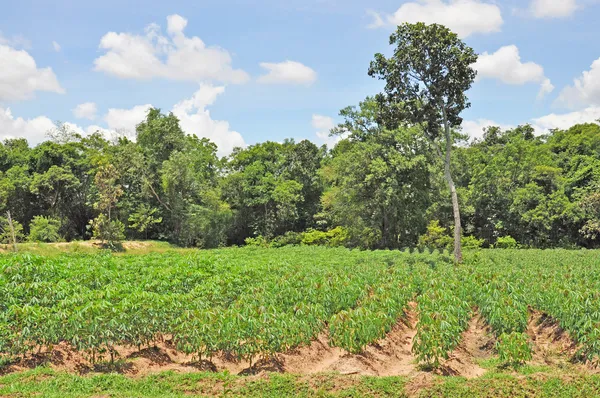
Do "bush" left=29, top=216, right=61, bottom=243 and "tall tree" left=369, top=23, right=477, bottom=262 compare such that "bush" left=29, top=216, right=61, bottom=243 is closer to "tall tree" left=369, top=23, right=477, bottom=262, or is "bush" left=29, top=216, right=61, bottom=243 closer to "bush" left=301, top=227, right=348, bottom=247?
"bush" left=301, top=227, right=348, bottom=247

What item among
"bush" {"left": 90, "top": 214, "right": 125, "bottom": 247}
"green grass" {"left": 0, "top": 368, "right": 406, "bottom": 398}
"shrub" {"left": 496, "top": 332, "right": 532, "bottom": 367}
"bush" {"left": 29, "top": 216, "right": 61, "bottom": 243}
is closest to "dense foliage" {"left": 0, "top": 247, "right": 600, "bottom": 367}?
"shrub" {"left": 496, "top": 332, "right": 532, "bottom": 367}

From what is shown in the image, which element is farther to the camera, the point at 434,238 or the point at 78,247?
the point at 434,238

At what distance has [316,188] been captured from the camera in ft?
151

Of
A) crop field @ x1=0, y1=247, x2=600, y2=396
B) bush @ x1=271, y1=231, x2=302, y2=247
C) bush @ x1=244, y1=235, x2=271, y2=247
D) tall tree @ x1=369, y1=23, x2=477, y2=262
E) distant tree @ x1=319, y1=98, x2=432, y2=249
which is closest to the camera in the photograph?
crop field @ x1=0, y1=247, x2=600, y2=396

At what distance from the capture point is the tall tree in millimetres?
25347

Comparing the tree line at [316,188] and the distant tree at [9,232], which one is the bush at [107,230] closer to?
the tree line at [316,188]

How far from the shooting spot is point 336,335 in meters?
9.41

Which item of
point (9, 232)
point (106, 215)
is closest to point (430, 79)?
point (106, 215)

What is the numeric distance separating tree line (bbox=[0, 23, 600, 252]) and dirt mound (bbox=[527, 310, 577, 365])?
17.1 m

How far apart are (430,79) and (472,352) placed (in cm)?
1927

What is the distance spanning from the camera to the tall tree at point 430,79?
83.2ft

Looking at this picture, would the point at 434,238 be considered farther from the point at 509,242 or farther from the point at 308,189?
the point at 308,189

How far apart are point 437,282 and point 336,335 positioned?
19.0 feet

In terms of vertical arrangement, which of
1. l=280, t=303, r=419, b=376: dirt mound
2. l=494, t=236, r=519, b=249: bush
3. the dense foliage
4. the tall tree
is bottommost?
l=494, t=236, r=519, b=249: bush
